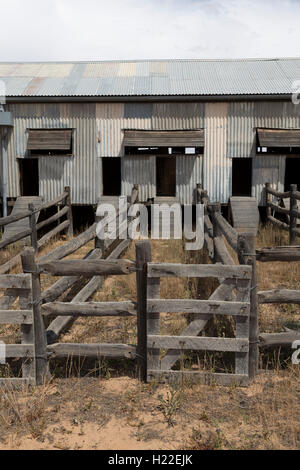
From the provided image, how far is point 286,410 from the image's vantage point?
168 inches

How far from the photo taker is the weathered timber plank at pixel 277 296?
4.91 meters

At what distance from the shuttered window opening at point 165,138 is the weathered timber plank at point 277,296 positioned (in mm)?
10116

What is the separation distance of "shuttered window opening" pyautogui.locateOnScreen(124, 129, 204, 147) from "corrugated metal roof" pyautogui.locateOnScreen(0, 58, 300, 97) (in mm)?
1354

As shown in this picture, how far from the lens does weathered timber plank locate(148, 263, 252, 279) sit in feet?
15.5

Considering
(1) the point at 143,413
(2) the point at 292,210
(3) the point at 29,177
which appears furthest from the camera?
(3) the point at 29,177

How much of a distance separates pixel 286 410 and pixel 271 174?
38.0ft

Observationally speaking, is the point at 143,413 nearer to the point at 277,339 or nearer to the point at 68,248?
the point at 277,339

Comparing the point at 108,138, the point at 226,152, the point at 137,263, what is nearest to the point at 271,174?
the point at 226,152

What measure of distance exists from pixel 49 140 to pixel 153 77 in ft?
16.4

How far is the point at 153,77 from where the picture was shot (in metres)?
15.9

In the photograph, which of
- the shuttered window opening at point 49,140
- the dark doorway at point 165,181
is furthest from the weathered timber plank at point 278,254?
the dark doorway at point 165,181

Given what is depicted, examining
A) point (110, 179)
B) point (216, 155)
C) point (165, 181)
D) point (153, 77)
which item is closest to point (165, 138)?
point (216, 155)

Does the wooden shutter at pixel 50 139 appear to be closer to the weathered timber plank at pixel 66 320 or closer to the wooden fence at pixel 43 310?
the weathered timber plank at pixel 66 320
